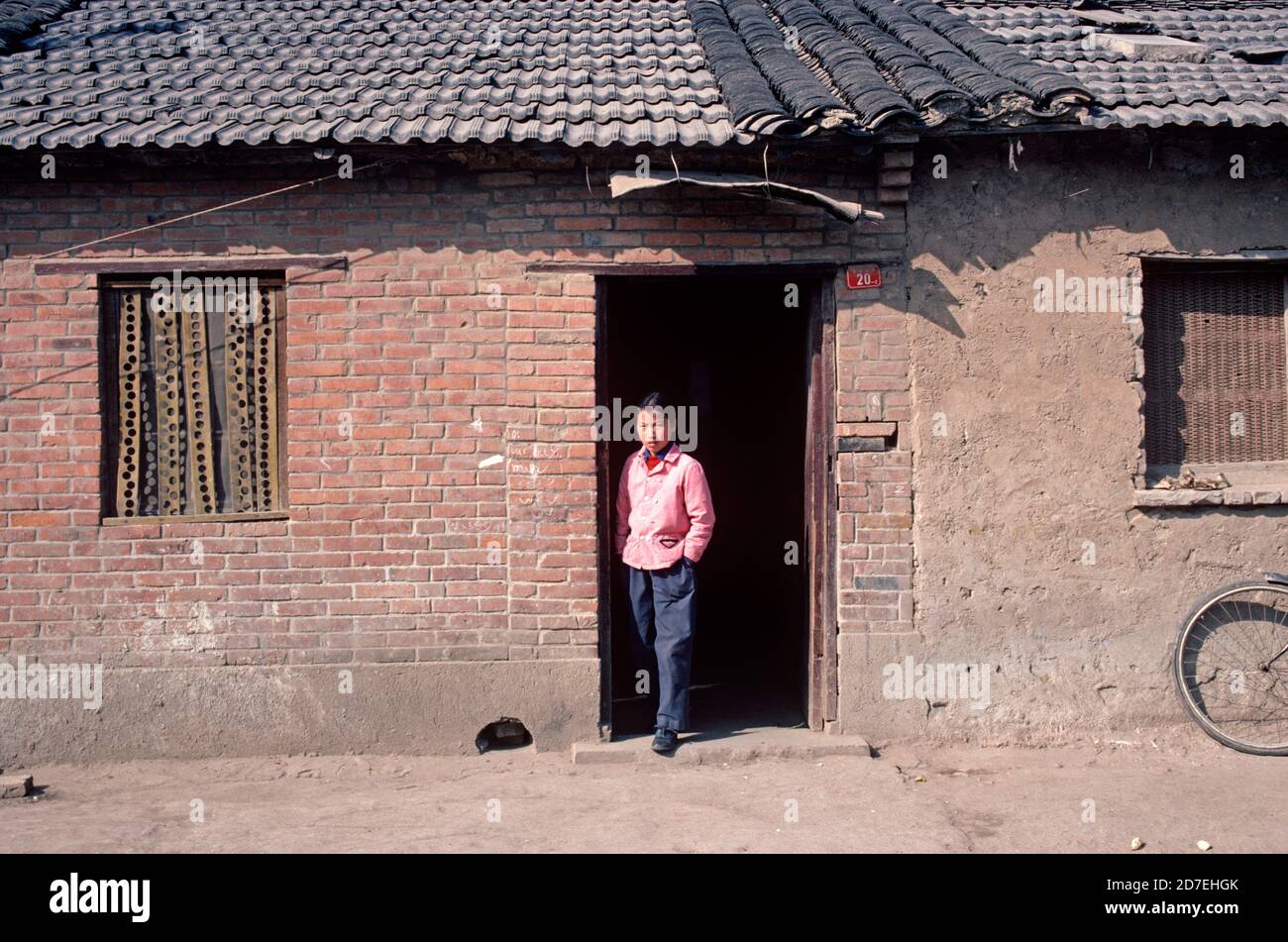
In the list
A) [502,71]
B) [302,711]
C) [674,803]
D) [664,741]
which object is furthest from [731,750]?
[502,71]

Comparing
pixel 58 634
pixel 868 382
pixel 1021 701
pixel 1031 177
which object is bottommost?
pixel 1021 701

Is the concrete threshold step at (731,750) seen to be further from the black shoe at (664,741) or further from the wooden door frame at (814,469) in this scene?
the wooden door frame at (814,469)

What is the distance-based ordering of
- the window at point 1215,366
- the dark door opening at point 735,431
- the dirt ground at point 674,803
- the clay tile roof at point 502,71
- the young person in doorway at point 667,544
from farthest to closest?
the dark door opening at point 735,431 → the window at point 1215,366 → the young person in doorway at point 667,544 → the clay tile roof at point 502,71 → the dirt ground at point 674,803

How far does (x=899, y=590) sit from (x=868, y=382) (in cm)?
119

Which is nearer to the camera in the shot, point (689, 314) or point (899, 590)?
point (899, 590)

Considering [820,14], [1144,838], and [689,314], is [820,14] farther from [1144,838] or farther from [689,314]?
[1144,838]

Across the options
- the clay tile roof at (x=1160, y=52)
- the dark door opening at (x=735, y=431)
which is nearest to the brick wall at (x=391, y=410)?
the clay tile roof at (x=1160, y=52)

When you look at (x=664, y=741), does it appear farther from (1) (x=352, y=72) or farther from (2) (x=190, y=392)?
(1) (x=352, y=72)

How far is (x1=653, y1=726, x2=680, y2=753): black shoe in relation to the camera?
5852mm

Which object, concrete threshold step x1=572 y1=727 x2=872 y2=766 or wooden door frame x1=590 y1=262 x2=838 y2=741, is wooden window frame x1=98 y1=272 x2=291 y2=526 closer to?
Answer: wooden door frame x1=590 y1=262 x2=838 y2=741

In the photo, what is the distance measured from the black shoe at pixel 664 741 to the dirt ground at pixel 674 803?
86 mm

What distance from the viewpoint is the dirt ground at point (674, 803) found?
188 inches

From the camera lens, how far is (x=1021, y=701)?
19.8ft

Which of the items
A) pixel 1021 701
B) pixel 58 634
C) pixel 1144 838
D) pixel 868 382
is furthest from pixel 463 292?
pixel 1144 838
